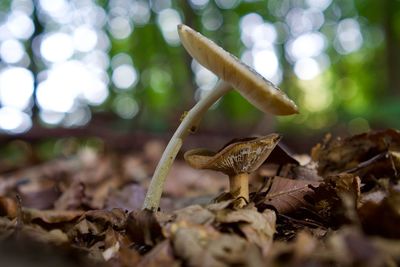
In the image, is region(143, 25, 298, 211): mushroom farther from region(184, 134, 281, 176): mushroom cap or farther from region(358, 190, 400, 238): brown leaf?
region(358, 190, 400, 238): brown leaf

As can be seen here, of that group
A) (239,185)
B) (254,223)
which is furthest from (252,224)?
(239,185)

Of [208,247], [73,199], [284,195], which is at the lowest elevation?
[73,199]

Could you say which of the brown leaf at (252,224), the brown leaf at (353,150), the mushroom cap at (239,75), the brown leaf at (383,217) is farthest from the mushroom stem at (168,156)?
the brown leaf at (353,150)

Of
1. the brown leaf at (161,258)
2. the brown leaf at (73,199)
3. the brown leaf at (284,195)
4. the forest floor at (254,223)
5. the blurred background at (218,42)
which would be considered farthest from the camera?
the blurred background at (218,42)

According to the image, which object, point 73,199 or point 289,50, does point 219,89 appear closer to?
point 73,199

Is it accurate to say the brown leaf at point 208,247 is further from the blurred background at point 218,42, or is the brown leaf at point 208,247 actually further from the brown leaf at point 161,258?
the blurred background at point 218,42
